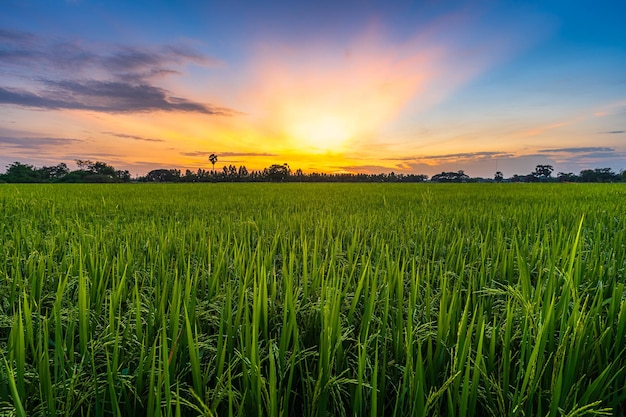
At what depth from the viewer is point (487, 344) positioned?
4.15 ft

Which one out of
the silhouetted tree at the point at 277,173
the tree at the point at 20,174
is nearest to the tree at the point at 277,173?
the silhouetted tree at the point at 277,173

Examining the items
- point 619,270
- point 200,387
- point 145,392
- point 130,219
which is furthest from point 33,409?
point 130,219

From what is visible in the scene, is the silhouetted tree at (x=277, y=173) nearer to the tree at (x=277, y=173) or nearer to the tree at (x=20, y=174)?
the tree at (x=277, y=173)

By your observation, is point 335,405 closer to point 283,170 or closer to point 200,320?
point 200,320

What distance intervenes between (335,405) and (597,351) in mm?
958

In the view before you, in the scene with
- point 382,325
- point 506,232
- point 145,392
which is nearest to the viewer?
point 145,392

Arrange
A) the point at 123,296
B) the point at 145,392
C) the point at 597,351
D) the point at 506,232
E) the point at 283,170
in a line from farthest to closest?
the point at 283,170
the point at 506,232
the point at 123,296
the point at 597,351
the point at 145,392

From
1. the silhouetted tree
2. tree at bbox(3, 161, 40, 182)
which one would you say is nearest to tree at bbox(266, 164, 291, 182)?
the silhouetted tree

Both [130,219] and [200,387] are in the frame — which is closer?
[200,387]

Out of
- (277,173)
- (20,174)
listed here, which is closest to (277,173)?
(277,173)

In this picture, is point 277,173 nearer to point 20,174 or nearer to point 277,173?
point 277,173

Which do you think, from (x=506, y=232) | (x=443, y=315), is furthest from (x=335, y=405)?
(x=506, y=232)

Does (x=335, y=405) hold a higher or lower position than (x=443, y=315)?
lower

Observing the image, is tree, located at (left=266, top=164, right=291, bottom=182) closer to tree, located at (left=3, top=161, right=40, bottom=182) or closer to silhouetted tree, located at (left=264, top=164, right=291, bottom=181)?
silhouetted tree, located at (left=264, top=164, right=291, bottom=181)
